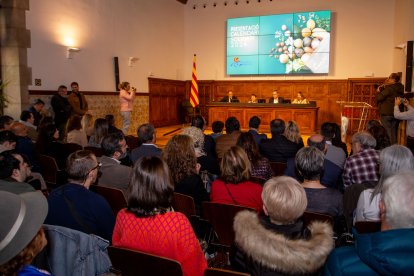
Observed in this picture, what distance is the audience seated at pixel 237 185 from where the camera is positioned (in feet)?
8.96

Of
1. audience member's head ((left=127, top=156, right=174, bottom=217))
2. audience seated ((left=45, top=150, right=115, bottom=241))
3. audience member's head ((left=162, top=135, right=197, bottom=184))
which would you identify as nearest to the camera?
audience member's head ((left=127, top=156, right=174, bottom=217))

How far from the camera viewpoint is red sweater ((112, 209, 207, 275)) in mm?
1774

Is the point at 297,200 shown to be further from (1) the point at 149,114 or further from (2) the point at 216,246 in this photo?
(1) the point at 149,114

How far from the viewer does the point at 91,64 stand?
9625 millimetres

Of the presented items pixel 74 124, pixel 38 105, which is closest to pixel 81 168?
pixel 74 124

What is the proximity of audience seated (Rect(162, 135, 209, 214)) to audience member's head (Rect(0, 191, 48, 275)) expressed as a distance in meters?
1.86

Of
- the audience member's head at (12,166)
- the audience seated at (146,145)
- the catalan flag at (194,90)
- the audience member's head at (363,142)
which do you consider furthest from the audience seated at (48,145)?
the catalan flag at (194,90)

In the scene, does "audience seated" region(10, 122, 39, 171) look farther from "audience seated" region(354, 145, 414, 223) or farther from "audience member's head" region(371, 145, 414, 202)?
"audience member's head" region(371, 145, 414, 202)

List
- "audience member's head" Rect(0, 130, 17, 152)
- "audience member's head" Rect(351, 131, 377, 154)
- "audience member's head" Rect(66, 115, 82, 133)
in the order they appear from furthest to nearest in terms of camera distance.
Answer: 1. "audience member's head" Rect(66, 115, 82, 133)
2. "audience member's head" Rect(0, 130, 17, 152)
3. "audience member's head" Rect(351, 131, 377, 154)

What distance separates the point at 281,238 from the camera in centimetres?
146

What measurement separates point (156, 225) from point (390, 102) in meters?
7.72

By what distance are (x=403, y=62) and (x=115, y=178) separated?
31.8 feet

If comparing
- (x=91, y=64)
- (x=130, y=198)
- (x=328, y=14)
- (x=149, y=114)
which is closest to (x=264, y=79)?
(x=328, y=14)

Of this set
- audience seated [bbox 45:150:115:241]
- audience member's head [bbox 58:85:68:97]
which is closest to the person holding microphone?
audience member's head [bbox 58:85:68:97]
